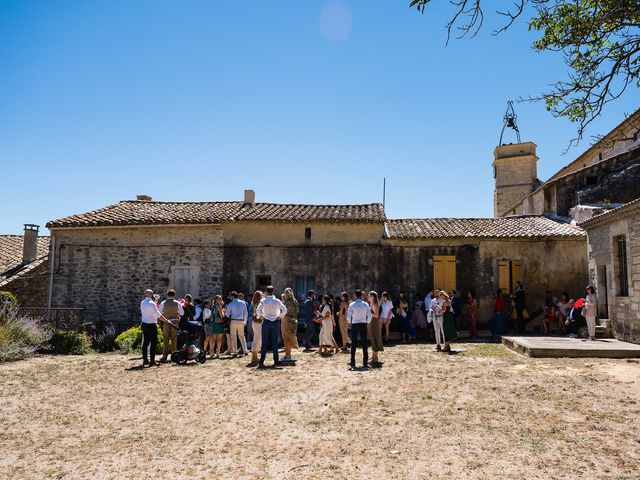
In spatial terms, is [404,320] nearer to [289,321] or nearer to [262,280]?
[289,321]

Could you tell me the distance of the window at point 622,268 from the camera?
1187cm

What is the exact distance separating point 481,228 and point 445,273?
2.38 m

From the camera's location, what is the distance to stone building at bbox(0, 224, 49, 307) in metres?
18.2

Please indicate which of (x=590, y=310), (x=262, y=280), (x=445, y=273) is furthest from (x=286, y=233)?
(x=590, y=310)

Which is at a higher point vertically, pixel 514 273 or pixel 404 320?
pixel 514 273

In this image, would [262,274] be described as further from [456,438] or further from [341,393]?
[456,438]

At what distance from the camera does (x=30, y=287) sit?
61.4 feet

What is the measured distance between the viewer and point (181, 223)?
16.1 m

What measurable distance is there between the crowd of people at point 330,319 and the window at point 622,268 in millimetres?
862

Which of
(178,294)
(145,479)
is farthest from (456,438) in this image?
(178,294)

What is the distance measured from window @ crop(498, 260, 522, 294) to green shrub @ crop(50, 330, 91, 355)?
44.2ft

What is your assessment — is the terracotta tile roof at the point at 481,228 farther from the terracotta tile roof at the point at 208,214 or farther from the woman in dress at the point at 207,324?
the woman in dress at the point at 207,324

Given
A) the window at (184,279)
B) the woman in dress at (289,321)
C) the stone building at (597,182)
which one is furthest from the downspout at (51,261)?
the stone building at (597,182)

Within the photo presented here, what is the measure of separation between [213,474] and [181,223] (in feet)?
42.0
